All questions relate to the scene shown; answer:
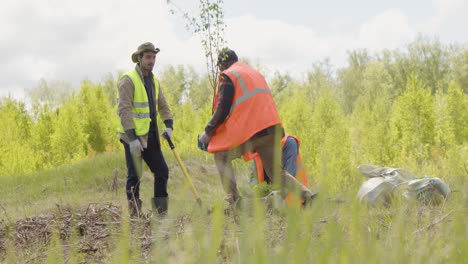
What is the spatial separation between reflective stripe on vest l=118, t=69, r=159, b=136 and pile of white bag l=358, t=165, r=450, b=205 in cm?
258

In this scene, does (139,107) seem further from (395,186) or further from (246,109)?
(395,186)

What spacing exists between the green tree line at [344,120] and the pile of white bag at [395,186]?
1898 millimetres

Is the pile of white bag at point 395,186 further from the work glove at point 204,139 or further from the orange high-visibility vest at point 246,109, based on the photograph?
the work glove at point 204,139

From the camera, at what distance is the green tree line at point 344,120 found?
60.3 feet

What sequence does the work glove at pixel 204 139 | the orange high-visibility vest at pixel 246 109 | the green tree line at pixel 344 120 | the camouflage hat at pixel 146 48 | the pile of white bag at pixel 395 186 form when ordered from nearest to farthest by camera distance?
the orange high-visibility vest at pixel 246 109 < the pile of white bag at pixel 395 186 < the work glove at pixel 204 139 < the camouflage hat at pixel 146 48 < the green tree line at pixel 344 120

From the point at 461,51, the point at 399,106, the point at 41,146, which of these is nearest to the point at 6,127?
the point at 41,146

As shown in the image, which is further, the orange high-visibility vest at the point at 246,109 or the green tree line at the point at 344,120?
the green tree line at the point at 344,120

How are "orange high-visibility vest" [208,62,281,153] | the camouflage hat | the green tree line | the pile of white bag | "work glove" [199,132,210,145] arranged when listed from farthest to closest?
the green tree line < the camouflage hat < "work glove" [199,132,210,145] < the pile of white bag < "orange high-visibility vest" [208,62,281,153]

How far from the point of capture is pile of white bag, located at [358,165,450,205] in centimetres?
486

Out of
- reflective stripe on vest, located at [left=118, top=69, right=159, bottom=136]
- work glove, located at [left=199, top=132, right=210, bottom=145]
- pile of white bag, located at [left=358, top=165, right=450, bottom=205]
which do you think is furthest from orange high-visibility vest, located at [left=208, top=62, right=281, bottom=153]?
pile of white bag, located at [left=358, top=165, right=450, bottom=205]

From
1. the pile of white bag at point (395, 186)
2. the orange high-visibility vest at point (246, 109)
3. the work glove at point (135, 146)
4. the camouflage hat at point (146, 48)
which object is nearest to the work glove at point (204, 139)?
the orange high-visibility vest at point (246, 109)

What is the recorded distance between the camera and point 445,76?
3675cm

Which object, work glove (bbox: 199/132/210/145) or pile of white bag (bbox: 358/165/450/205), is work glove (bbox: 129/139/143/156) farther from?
pile of white bag (bbox: 358/165/450/205)

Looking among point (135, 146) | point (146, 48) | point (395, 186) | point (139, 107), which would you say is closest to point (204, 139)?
point (135, 146)
